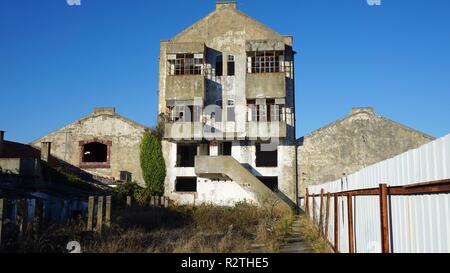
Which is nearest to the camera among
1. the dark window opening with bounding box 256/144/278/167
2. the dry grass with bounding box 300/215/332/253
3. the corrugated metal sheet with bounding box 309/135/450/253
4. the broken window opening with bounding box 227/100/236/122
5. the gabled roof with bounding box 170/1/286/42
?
the corrugated metal sheet with bounding box 309/135/450/253

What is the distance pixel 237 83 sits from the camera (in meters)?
31.4

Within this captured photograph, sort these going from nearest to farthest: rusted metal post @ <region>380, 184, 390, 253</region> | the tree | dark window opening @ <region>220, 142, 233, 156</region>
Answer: rusted metal post @ <region>380, 184, 390, 253</region>, the tree, dark window opening @ <region>220, 142, 233, 156</region>

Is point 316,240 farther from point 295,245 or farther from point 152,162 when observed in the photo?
point 152,162

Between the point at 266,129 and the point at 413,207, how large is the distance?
24.8 metres

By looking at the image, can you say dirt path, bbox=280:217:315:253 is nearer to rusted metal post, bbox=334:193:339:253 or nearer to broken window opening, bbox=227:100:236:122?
rusted metal post, bbox=334:193:339:253

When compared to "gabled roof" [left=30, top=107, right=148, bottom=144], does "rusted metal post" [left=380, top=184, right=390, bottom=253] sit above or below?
below

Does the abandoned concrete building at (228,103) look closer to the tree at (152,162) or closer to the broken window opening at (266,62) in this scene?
the broken window opening at (266,62)

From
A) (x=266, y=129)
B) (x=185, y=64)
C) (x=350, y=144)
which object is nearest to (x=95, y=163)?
(x=185, y=64)

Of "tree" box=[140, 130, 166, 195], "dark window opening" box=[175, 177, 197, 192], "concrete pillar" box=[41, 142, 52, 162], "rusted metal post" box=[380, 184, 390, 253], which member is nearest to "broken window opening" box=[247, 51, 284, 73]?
"tree" box=[140, 130, 166, 195]

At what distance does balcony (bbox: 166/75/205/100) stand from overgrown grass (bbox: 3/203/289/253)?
981cm

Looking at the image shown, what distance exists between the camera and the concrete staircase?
2656cm

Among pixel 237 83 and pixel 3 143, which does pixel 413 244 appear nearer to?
pixel 237 83
